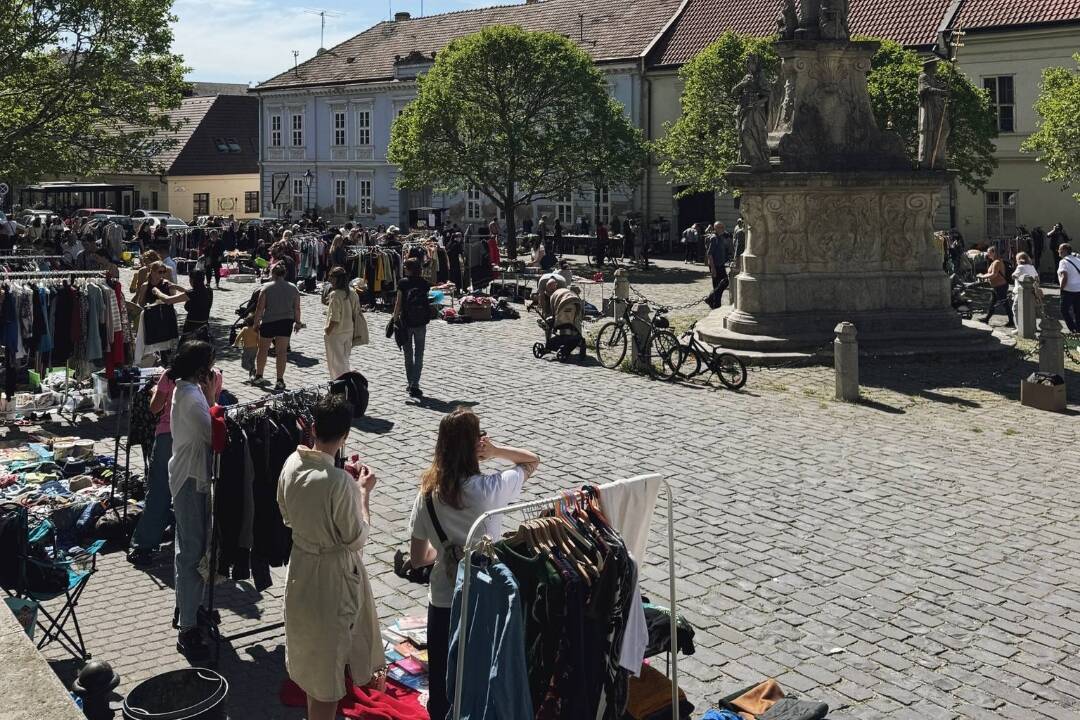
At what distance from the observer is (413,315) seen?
15211 mm

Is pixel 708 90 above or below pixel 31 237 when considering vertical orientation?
above

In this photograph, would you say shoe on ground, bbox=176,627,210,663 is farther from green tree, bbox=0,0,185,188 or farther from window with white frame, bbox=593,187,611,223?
window with white frame, bbox=593,187,611,223

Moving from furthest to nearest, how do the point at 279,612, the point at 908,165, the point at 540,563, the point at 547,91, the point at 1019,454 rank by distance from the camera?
the point at 547,91
the point at 908,165
the point at 1019,454
the point at 279,612
the point at 540,563

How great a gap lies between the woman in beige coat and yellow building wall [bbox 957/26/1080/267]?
3623 centimetres

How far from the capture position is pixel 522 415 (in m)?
14.4

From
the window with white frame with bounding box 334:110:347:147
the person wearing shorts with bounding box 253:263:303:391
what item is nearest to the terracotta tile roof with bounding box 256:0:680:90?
the window with white frame with bounding box 334:110:347:147

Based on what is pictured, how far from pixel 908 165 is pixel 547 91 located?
62.8 ft

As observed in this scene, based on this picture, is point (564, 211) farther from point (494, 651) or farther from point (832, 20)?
point (494, 651)

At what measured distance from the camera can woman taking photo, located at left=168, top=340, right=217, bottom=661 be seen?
7.30 m

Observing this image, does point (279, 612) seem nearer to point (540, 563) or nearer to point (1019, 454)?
point (540, 563)

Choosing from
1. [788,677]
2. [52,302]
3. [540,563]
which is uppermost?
[52,302]

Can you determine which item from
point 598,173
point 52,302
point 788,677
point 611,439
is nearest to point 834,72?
point 611,439

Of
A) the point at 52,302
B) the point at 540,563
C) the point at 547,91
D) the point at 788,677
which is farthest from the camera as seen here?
the point at 547,91

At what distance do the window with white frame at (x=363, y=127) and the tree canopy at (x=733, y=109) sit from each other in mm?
20518
